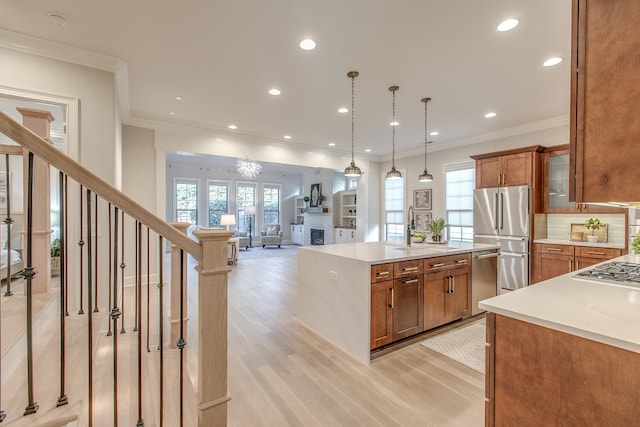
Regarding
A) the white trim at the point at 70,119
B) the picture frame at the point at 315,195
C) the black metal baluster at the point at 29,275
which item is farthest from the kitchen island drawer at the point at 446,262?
the picture frame at the point at 315,195

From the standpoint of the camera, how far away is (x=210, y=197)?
36.2ft

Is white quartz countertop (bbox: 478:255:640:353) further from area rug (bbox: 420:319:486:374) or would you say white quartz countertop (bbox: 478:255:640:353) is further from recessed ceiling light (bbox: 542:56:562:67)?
recessed ceiling light (bbox: 542:56:562:67)

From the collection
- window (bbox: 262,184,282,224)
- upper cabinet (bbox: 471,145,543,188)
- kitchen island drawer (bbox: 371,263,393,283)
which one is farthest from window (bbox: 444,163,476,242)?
window (bbox: 262,184,282,224)

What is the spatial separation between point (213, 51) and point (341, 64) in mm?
1325

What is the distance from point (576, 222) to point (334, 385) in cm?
499

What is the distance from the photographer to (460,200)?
6.50 metres

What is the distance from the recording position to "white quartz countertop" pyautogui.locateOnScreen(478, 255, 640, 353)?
1.10 meters

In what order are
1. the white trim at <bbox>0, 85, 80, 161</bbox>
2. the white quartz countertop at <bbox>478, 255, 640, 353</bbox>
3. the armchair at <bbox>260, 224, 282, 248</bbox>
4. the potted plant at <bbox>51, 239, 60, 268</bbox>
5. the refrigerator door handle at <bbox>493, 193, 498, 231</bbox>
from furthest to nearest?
the armchair at <bbox>260, 224, 282, 248</bbox>
the refrigerator door handle at <bbox>493, 193, 498, 231</bbox>
the potted plant at <bbox>51, 239, 60, 268</bbox>
the white trim at <bbox>0, 85, 80, 161</bbox>
the white quartz countertop at <bbox>478, 255, 640, 353</bbox>

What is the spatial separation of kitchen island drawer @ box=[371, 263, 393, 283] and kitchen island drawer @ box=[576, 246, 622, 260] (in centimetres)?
352

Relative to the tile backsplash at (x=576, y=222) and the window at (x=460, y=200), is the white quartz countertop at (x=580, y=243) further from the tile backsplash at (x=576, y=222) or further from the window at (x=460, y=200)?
the window at (x=460, y=200)

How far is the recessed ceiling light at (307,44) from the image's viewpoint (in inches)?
110

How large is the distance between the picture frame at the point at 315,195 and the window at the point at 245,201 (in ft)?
7.73

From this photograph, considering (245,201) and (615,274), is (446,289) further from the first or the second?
(245,201)

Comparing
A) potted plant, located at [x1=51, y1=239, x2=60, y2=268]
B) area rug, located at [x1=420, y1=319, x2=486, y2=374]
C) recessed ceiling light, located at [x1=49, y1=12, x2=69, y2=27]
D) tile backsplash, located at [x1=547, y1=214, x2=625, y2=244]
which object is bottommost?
area rug, located at [x1=420, y1=319, x2=486, y2=374]
